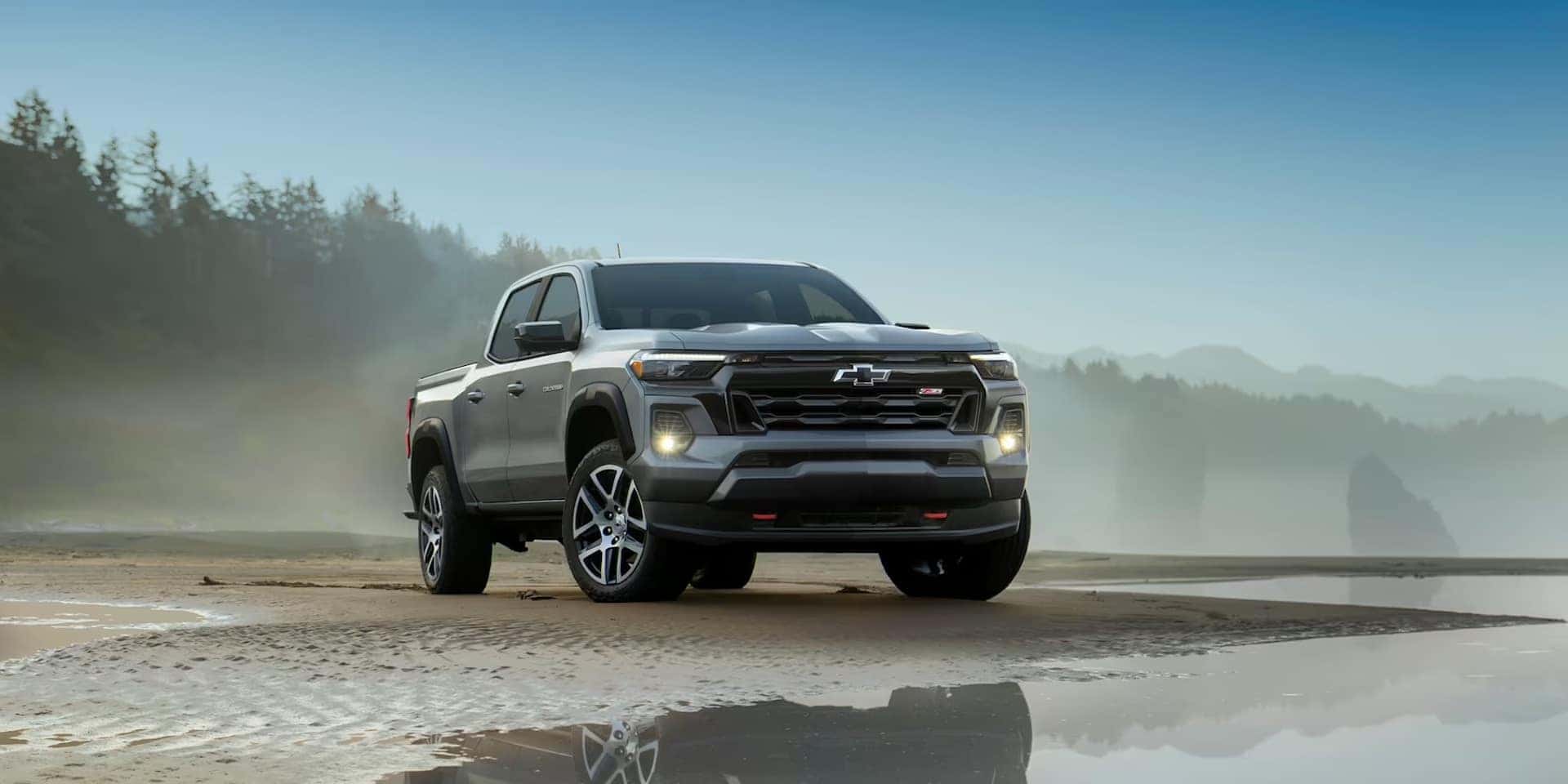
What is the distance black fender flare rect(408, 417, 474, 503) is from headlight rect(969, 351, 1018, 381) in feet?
12.7

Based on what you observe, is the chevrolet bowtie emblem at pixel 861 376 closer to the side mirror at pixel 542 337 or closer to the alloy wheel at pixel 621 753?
the side mirror at pixel 542 337

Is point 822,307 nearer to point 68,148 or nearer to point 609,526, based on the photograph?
point 609,526

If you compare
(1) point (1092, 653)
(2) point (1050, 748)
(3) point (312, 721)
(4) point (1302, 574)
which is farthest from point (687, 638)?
(4) point (1302, 574)

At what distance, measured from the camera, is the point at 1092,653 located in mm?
8102

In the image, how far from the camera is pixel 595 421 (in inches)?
405

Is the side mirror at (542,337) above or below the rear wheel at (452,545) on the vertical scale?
above

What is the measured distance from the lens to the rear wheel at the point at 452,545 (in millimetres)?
12242

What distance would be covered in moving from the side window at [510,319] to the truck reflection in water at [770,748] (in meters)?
5.98

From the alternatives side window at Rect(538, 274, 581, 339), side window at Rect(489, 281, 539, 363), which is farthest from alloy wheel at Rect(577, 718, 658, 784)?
side window at Rect(489, 281, 539, 363)

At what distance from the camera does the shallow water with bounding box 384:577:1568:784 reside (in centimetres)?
512

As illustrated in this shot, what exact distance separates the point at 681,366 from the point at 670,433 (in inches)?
13.7

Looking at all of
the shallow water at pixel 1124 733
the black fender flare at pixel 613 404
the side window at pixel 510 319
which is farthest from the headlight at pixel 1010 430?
the side window at pixel 510 319

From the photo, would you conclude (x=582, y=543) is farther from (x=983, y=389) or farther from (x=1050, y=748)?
(x=1050, y=748)

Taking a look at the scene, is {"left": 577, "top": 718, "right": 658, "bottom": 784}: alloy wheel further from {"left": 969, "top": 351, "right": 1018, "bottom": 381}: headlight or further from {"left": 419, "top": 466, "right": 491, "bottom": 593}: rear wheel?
{"left": 419, "top": 466, "right": 491, "bottom": 593}: rear wheel
